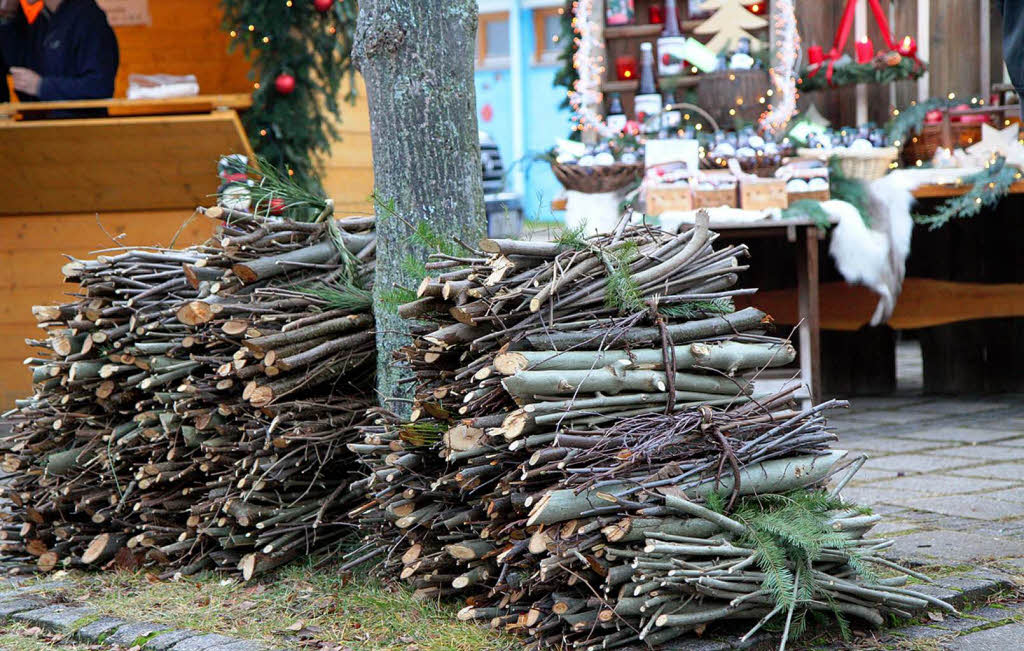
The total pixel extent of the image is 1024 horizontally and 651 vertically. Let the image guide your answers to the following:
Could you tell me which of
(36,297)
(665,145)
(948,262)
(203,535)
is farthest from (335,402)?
(948,262)

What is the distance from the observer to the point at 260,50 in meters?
7.71

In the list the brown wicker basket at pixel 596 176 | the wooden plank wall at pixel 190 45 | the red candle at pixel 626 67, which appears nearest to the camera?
the brown wicker basket at pixel 596 176

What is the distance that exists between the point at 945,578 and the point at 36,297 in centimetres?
614

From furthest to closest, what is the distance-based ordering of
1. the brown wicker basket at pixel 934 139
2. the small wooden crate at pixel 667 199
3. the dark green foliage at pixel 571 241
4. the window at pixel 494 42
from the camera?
the window at pixel 494 42
the brown wicker basket at pixel 934 139
the small wooden crate at pixel 667 199
the dark green foliage at pixel 571 241

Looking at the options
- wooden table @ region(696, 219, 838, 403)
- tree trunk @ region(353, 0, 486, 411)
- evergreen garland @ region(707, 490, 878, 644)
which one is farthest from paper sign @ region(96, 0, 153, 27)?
evergreen garland @ region(707, 490, 878, 644)

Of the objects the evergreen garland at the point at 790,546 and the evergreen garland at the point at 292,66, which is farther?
the evergreen garland at the point at 292,66

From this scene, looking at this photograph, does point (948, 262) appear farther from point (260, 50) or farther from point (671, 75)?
point (260, 50)

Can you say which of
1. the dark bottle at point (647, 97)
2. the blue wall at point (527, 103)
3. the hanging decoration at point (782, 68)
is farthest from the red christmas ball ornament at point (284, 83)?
the blue wall at point (527, 103)

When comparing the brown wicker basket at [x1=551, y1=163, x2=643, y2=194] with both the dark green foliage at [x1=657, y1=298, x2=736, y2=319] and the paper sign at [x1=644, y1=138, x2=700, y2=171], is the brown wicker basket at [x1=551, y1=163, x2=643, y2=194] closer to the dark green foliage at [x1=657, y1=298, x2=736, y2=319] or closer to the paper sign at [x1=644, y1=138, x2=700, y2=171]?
the paper sign at [x1=644, y1=138, x2=700, y2=171]

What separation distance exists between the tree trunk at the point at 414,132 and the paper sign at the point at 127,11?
A: 5.82m

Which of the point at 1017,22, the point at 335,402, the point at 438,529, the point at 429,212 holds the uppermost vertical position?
the point at 1017,22

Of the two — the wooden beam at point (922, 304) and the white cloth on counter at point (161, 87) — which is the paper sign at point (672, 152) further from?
the white cloth on counter at point (161, 87)

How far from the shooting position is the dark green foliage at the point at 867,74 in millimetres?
7105

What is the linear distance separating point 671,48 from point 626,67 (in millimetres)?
394
